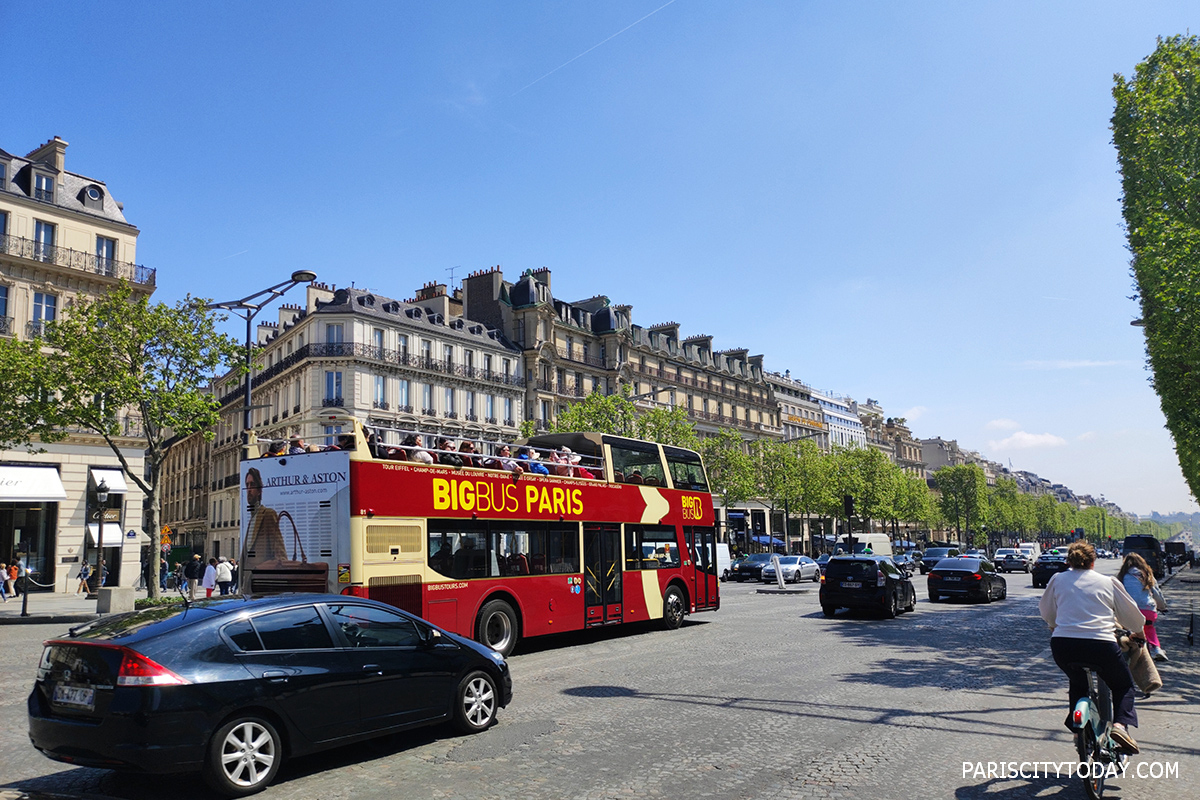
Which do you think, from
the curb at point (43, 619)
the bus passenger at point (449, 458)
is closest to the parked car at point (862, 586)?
the bus passenger at point (449, 458)

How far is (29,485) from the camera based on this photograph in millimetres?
31438

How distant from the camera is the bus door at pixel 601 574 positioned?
1491cm

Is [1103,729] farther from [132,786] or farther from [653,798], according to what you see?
[132,786]

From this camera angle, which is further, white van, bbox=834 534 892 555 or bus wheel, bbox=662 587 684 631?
white van, bbox=834 534 892 555

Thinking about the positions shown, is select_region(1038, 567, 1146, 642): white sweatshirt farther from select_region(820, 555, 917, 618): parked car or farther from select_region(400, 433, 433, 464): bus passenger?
select_region(820, 555, 917, 618): parked car

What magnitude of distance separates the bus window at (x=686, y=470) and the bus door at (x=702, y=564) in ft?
3.17

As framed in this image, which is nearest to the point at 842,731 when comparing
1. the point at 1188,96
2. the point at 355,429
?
the point at 355,429

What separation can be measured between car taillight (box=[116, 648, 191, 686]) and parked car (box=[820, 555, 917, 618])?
1665 centimetres

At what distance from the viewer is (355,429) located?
11320mm

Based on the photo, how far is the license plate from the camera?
18.7 feet

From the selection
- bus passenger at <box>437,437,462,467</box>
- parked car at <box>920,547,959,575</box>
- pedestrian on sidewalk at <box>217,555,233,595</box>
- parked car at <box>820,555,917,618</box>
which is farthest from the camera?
parked car at <box>920,547,959,575</box>

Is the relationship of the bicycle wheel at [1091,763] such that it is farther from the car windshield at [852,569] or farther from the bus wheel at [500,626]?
the car windshield at [852,569]

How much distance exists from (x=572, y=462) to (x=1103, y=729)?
33.9 ft

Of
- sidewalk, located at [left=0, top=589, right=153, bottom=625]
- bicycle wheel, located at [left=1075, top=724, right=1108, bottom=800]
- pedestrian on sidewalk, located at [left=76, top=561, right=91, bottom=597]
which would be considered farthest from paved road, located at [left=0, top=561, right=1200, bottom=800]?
pedestrian on sidewalk, located at [left=76, top=561, right=91, bottom=597]
